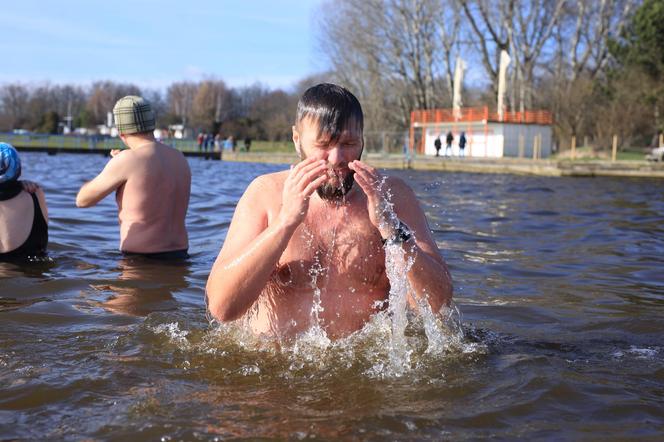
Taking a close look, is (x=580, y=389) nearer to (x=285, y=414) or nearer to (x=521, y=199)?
(x=285, y=414)

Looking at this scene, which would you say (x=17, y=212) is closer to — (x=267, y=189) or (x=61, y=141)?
(x=267, y=189)

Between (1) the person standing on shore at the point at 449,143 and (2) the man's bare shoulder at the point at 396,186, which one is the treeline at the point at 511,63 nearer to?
(1) the person standing on shore at the point at 449,143

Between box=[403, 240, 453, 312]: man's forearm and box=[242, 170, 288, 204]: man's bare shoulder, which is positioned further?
box=[242, 170, 288, 204]: man's bare shoulder

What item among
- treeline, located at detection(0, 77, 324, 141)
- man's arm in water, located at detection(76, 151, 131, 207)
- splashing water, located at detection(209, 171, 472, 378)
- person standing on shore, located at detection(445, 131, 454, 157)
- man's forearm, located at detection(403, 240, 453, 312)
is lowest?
splashing water, located at detection(209, 171, 472, 378)

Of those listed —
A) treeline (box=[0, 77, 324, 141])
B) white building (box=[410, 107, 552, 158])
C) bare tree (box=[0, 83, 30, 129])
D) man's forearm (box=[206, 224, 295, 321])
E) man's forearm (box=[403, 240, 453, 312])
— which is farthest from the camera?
bare tree (box=[0, 83, 30, 129])

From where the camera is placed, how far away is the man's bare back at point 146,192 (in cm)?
552

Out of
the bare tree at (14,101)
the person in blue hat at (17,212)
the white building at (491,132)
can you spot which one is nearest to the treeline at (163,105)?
the bare tree at (14,101)

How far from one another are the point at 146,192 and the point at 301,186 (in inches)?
128

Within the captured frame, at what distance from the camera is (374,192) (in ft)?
8.73

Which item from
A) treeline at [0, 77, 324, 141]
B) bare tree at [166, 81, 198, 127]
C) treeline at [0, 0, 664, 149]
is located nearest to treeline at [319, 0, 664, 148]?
treeline at [0, 0, 664, 149]

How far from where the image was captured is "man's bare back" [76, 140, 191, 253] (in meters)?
5.52

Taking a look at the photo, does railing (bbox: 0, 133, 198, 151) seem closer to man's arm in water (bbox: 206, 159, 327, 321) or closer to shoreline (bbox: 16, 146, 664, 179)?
shoreline (bbox: 16, 146, 664, 179)

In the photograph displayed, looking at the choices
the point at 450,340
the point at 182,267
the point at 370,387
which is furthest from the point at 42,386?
the point at 182,267

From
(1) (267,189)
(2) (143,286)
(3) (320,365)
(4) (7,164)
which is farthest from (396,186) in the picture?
(4) (7,164)
